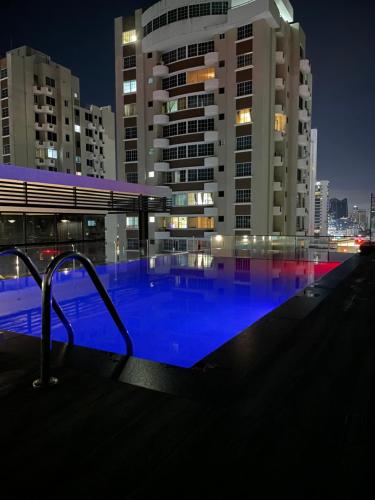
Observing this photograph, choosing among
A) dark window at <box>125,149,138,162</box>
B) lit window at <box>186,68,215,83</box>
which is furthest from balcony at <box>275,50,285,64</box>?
dark window at <box>125,149,138,162</box>

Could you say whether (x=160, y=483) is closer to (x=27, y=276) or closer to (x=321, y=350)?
(x=321, y=350)

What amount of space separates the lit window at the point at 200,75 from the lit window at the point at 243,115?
476 centimetres

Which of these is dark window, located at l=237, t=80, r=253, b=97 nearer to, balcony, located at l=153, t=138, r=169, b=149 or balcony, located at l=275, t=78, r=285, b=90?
balcony, located at l=275, t=78, r=285, b=90

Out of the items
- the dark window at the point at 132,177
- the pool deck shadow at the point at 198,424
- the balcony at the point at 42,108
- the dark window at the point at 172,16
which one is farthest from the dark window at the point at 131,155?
the pool deck shadow at the point at 198,424

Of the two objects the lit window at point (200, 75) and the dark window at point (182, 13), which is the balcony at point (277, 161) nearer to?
the lit window at point (200, 75)

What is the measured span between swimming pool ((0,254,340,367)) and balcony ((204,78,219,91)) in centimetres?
2025

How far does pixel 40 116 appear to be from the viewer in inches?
1826

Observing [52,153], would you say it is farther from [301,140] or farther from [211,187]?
[301,140]

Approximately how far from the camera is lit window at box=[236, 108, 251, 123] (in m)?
29.5

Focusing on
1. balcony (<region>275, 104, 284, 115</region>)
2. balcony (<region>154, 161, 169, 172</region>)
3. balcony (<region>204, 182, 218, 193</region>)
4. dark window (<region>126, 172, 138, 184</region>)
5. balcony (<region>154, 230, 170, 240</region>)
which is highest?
balcony (<region>275, 104, 284, 115</region>)

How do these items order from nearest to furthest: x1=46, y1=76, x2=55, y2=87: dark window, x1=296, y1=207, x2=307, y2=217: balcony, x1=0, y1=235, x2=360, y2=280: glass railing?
x1=0, y1=235, x2=360, y2=280: glass railing < x1=296, y1=207, x2=307, y2=217: balcony < x1=46, y1=76, x2=55, y2=87: dark window

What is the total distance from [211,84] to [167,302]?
25.9 meters

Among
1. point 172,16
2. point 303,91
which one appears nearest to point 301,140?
point 303,91

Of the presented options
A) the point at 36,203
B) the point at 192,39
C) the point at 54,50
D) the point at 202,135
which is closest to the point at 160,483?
the point at 36,203
